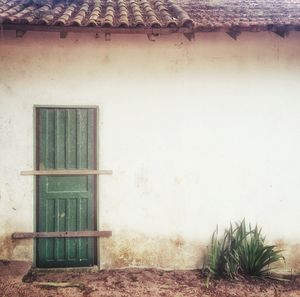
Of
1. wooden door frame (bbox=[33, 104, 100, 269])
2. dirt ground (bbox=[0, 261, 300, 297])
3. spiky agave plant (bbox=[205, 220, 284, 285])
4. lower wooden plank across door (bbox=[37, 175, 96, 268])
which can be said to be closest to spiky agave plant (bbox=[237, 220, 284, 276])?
spiky agave plant (bbox=[205, 220, 284, 285])

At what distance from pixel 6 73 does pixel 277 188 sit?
14.5ft

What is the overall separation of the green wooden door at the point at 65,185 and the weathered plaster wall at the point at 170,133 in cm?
16

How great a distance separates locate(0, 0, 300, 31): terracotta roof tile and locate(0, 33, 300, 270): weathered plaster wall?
36 centimetres

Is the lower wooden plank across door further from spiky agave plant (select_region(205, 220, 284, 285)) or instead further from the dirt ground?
spiky agave plant (select_region(205, 220, 284, 285))

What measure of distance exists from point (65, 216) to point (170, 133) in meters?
2.01

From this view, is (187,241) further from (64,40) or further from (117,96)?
(64,40)

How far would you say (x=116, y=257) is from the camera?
5.70 m

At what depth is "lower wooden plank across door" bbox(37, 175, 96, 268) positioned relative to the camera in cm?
561

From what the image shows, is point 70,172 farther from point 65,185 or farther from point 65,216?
point 65,216

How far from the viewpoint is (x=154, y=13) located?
211 inches

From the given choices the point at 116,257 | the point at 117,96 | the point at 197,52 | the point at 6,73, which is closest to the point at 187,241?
the point at 116,257

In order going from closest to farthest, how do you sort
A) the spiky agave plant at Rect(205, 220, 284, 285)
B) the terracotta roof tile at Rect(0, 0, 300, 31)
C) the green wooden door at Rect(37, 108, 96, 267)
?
the terracotta roof tile at Rect(0, 0, 300, 31) → the spiky agave plant at Rect(205, 220, 284, 285) → the green wooden door at Rect(37, 108, 96, 267)

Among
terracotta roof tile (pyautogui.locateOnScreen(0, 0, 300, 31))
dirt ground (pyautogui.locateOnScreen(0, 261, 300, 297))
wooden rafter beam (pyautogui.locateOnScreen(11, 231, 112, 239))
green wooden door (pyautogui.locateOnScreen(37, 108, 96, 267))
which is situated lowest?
dirt ground (pyautogui.locateOnScreen(0, 261, 300, 297))

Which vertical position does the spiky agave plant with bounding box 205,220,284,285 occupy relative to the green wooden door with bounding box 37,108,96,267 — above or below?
below
